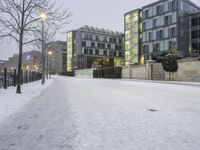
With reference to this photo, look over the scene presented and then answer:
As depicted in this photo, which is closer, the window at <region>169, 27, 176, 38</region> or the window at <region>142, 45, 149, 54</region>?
the window at <region>169, 27, 176, 38</region>

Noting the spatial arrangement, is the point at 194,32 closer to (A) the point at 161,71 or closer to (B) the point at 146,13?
(B) the point at 146,13

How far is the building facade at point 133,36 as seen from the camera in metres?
72.5

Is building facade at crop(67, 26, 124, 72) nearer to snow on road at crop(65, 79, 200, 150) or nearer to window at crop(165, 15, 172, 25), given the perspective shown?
window at crop(165, 15, 172, 25)

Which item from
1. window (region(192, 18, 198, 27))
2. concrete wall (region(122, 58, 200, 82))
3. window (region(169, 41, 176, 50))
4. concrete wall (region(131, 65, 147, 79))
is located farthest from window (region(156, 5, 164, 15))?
concrete wall (region(131, 65, 147, 79))

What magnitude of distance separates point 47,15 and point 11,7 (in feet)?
7.45

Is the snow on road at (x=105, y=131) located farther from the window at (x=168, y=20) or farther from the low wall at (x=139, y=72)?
the window at (x=168, y=20)

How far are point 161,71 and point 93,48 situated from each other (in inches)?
2548

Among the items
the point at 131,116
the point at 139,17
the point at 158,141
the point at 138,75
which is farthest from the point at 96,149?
the point at 139,17

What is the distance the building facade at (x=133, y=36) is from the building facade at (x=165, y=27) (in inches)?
147

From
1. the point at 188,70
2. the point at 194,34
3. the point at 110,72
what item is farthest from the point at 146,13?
the point at 188,70

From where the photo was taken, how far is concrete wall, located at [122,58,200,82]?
2819 cm

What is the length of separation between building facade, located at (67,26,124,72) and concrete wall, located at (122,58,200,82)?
46.0 m

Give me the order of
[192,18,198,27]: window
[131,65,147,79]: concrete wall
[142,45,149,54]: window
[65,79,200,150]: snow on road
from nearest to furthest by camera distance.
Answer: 1. [65,79,200,150]: snow on road
2. [131,65,147,79]: concrete wall
3. [192,18,198,27]: window
4. [142,45,149,54]: window

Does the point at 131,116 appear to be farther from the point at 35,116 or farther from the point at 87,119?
the point at 35,116
